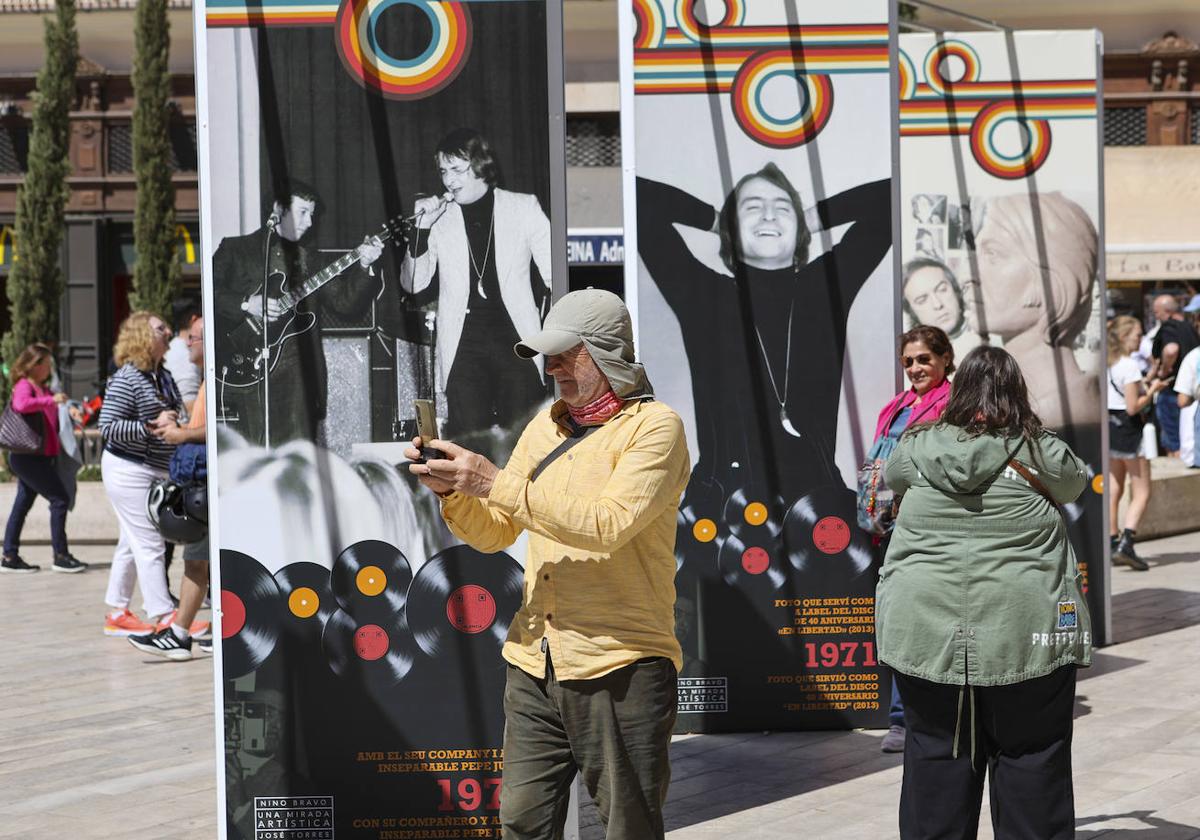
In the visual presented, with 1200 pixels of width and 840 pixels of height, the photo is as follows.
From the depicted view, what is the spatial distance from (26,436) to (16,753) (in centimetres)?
548

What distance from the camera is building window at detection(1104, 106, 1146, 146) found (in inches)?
981

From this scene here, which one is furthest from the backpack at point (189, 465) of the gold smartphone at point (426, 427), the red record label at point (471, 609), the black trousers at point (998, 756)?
the gold smartphone at point (426, 427)

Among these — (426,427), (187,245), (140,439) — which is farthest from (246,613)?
(187,245)

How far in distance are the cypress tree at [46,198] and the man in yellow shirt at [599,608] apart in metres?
20.1

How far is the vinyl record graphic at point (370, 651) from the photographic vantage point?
5.02 meters

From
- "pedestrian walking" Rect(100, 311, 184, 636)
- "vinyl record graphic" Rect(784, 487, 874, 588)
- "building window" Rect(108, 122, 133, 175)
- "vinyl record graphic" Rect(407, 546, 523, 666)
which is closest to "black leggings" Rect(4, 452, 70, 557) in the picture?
"pedestrian walking" Rect(100, 311, 184, 636)

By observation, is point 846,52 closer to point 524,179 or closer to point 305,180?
point 524,179

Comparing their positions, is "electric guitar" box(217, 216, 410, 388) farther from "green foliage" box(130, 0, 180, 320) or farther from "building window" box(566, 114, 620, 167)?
"green foliage" box(130, 0, 180, 320)

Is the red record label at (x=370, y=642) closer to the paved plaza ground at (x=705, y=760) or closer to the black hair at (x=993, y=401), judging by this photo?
the paved plaza ground at (x=705, y=760)

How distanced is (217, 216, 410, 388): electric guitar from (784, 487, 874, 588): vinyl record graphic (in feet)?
8.91

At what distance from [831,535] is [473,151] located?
2751 millimetres

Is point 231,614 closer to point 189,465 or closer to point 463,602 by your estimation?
point 463,602

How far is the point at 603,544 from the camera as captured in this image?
11.7 feet

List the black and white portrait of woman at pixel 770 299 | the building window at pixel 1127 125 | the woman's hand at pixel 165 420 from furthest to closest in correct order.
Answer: the building window at pixel 1127 125 → the woman's hand at pixel 165 420 → the black and white portrait of woman at pixel 770 299
